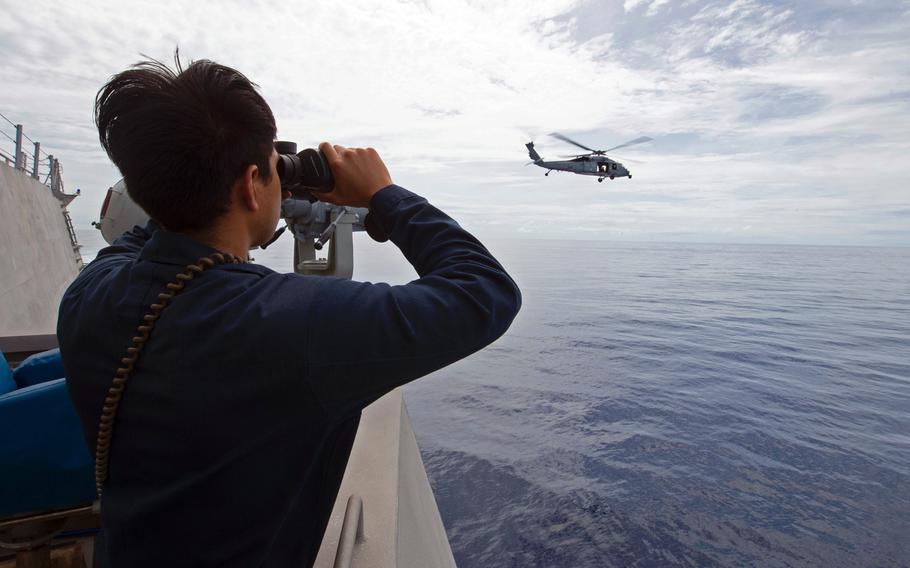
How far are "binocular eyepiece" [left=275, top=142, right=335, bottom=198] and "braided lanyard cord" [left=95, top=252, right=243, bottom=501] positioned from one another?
31cm

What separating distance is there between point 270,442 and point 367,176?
56cm

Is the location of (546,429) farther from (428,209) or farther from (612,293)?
(612,293)

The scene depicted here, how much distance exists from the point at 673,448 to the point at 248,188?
9.60 m

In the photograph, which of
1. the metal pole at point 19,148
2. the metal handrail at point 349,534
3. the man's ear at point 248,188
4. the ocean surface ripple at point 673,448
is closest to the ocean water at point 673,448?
the ocean surface ripple at point 673,448

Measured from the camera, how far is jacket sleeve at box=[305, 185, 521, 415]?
741 mm

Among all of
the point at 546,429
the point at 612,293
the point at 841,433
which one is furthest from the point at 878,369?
the point at 612,293

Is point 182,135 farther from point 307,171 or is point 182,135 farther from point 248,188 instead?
point 307,171

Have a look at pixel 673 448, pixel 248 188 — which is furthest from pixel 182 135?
pixel 673 448

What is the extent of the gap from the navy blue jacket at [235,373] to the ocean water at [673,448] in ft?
18.6

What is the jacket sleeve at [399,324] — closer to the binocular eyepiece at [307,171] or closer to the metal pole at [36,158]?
the binocular eyepiece at [307,171]

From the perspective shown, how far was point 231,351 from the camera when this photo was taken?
73cm

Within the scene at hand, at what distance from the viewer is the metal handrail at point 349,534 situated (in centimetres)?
150

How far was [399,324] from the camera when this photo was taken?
30.1 inches

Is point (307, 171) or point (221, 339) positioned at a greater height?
point (307, 171)
